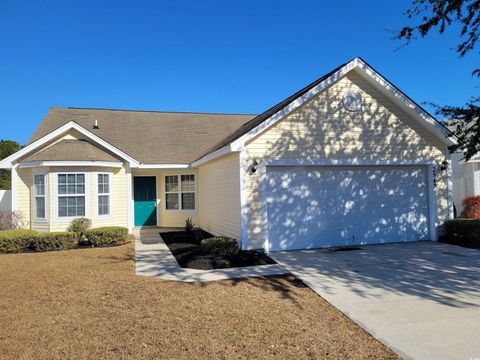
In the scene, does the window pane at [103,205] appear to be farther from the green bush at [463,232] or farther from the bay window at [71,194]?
the green bush at [463,232]

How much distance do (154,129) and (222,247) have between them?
1065 cm

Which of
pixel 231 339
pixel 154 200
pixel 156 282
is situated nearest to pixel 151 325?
pixel 231 339

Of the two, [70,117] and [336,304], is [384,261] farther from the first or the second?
[70,117]

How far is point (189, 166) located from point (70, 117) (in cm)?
709

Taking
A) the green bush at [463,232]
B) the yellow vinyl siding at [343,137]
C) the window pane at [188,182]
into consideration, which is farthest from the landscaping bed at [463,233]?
the window pane at [188,182]

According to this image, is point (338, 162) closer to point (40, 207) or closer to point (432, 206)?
point (432, 206)

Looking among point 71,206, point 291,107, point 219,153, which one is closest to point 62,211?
point 71,206

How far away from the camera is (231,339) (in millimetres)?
4637

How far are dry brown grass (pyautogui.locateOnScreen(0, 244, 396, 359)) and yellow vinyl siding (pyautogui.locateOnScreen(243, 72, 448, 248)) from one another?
384 cm

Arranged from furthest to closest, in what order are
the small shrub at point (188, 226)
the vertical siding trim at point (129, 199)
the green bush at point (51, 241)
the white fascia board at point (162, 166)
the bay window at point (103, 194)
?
the white fascia board at point (162, 166) < the small shrub at point (188, 226) < the vertical siding trim at point (129, 199) < the bay window at point (103, 194) < the green bush at point (51, 241)

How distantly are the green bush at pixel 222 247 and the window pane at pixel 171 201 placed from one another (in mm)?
7080

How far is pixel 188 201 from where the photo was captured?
1636cm

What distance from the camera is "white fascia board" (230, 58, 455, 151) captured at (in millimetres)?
10141

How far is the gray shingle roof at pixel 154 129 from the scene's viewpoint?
53.4ft
